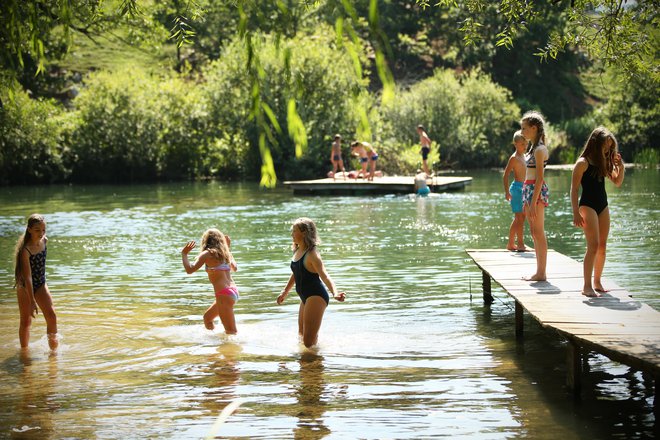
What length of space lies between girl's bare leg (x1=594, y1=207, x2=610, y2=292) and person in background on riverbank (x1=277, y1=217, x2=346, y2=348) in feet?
8.52

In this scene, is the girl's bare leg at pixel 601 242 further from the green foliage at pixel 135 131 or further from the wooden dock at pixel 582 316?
the green foliage at pixel 135 131

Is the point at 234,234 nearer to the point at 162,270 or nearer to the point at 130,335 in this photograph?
the point at 162,270

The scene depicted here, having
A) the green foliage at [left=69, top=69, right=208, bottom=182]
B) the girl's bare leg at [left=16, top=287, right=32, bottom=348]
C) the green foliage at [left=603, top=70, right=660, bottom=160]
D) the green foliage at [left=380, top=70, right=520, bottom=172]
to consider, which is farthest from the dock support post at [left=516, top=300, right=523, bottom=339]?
the green foliage at [left=603, top=70, right=660, bottom=160]

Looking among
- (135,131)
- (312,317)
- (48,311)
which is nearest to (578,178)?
(312,317)

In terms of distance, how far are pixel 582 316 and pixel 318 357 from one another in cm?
291

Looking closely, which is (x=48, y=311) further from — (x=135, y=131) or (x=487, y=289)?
(x=135, y=131)

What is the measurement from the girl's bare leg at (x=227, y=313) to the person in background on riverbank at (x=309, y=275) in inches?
33.4

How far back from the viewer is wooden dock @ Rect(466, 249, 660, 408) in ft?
25.8

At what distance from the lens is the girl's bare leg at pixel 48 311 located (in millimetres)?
10898

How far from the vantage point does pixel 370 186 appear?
37.8m

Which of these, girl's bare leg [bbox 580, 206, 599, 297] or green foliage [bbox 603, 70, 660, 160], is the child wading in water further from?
green foliage [bbox 603, 70, 660, 160]

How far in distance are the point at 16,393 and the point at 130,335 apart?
2770 millimetres

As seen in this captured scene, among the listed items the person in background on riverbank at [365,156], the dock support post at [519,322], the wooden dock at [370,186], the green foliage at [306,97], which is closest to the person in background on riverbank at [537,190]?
the dock support post at [519,322]

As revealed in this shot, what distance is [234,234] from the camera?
81.5 ft
